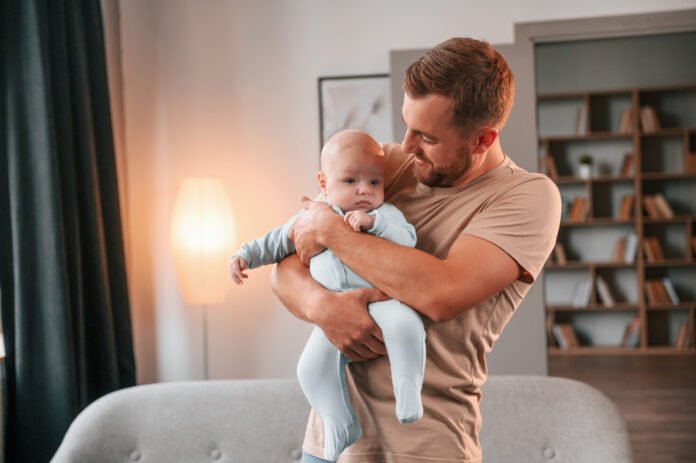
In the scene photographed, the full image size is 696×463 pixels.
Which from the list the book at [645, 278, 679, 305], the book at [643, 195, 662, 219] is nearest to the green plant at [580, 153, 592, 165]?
the book at [643, 195, 662, 219]

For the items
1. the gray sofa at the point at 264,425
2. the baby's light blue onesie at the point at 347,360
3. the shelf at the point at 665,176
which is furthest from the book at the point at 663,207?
the baby's light blue onesie at the point at 347,360

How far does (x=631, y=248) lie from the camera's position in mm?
7309

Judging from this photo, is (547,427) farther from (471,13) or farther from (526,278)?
(471,13)

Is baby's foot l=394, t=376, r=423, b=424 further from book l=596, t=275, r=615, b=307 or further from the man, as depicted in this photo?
book l=596, t=275, r=615, b=307

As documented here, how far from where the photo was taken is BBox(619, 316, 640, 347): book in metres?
7.41

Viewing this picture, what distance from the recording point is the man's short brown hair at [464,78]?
4.46 feet

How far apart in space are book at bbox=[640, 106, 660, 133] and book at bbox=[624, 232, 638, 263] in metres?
0.97

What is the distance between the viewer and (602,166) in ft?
24.6

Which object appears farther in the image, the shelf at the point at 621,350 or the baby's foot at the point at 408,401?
the shelf at the point at 621,350

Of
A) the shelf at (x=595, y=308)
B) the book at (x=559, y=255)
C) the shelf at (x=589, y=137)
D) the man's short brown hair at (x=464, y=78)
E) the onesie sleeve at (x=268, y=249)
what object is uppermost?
the man's short brown hair at (x=464, y=78)

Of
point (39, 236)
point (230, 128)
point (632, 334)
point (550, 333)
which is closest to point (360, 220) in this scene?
point (39, 236)

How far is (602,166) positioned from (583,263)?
0.92 metres

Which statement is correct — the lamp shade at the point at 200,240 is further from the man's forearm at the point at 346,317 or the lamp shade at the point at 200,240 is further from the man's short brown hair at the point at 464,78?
the man's short brown hair at the point at 464,78

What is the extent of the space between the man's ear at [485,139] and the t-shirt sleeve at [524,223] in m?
0.09
